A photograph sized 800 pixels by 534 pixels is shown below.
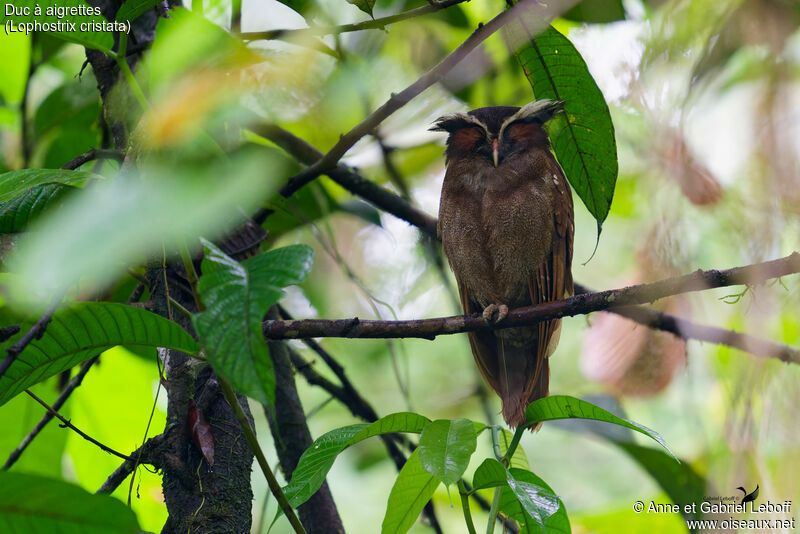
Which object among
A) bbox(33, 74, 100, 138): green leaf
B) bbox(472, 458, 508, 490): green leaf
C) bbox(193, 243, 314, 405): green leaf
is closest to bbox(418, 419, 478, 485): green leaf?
bbox(472, 458, 508, 490): green leaf

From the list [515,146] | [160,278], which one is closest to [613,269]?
[515,146]

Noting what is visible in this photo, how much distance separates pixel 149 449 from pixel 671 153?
5.81ft

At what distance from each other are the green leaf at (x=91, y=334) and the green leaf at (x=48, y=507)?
266mm

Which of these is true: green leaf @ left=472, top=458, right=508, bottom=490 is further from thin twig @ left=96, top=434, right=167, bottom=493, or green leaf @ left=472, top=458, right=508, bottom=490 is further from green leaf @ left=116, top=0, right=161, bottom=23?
green leaf @ left=116, top=0, right=161, bottom=23

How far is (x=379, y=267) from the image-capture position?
3.94m

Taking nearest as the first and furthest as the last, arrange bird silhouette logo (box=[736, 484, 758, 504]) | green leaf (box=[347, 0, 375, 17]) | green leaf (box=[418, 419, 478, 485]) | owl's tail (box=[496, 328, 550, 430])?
green leaf (box=[418, 419, 478, 485]), green leaf (box=[347, 0, 375, 17]), bird silhouette logo (box=[736, 484, 758, 504]), owl's tail (box=[496, 328, 550, 430])

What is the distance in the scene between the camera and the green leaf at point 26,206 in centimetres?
130

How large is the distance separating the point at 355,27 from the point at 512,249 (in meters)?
1.28

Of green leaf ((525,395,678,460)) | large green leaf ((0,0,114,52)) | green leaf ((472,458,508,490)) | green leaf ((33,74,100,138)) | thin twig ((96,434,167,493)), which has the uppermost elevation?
green leaf ((33,74,100,138))

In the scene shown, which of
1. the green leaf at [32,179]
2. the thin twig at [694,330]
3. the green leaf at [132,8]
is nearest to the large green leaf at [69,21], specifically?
the green leaf at [132,8]

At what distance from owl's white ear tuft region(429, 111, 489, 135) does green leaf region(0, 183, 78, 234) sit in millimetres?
1760

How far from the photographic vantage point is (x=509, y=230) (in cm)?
265

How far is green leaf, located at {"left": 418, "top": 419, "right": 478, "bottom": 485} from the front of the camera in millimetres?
1100

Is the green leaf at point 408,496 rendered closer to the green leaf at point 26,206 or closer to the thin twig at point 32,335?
the thin twig at point 32,335
